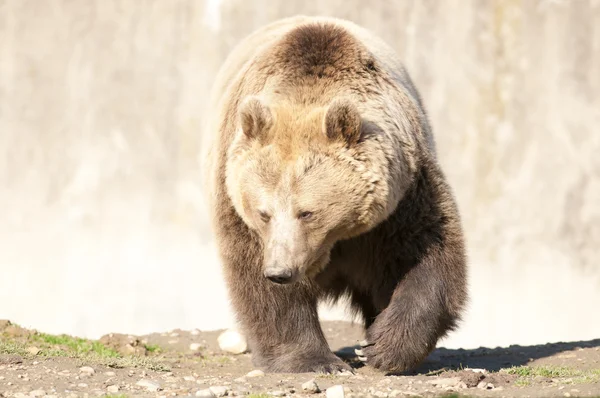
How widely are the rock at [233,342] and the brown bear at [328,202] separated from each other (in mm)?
1970

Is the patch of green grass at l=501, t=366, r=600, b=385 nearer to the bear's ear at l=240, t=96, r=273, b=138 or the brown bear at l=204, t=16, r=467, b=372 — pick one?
the brown bear at l=204, t=16, r=467, b=372

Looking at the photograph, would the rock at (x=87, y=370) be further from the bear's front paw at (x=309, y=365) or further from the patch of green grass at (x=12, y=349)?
the bear's front paw at (x=309, y=365)

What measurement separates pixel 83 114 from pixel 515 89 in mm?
6339

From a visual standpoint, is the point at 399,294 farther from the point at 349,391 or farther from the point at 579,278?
the point at 579,278

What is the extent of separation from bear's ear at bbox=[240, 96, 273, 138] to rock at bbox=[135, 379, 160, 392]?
1637mm

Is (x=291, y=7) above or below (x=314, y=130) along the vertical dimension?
above

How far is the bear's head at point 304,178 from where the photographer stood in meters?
5.78

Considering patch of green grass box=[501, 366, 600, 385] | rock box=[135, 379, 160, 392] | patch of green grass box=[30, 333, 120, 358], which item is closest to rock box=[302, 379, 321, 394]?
rock box=[135, 379, 160, 392]

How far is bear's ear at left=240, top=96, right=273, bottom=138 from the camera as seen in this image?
Result: 591cm

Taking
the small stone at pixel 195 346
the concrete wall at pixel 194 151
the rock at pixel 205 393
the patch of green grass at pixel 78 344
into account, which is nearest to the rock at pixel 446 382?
the rock at pixel 205 393

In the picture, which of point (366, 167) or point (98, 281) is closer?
point (366, 167)

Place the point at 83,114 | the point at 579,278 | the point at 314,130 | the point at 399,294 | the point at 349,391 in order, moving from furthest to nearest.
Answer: the point at 83,114, the point at 579,278, the point at 399,294, the point at 314,130, the point at 349,391

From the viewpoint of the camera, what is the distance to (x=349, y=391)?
538 centimetres

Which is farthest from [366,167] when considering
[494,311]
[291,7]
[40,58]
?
[40,58]
